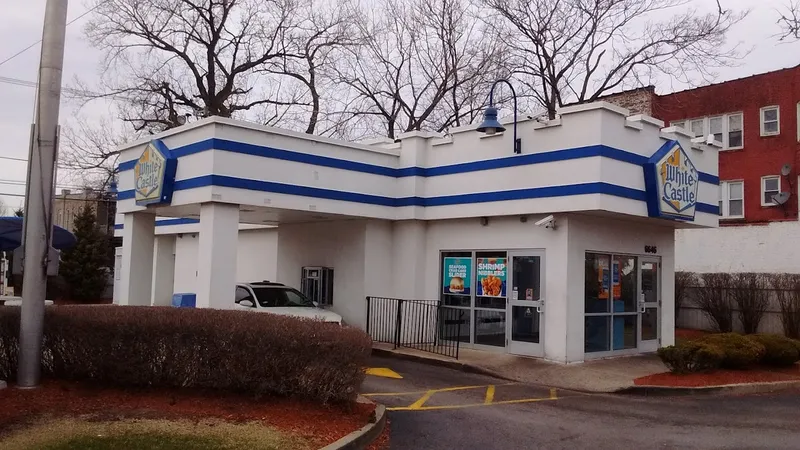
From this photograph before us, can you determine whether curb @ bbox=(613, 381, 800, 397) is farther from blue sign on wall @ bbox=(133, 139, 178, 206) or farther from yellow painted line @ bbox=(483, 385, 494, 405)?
blue sign on wall @ bbox=(133, 139, 178, 206)

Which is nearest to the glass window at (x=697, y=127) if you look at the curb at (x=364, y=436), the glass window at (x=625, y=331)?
the glass window at (x=625, y=331)

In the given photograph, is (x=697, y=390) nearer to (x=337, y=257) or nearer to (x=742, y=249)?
(x=337, y=257)

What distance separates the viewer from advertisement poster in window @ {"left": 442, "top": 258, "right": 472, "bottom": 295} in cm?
1708

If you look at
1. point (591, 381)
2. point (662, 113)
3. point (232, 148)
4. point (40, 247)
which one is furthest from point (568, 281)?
point (662, 113)

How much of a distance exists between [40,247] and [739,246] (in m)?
24.4

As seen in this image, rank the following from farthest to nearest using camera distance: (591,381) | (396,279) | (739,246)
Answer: (739,246), (396,279), (591,381)

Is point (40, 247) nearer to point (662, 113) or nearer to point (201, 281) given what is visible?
point (201, 281)

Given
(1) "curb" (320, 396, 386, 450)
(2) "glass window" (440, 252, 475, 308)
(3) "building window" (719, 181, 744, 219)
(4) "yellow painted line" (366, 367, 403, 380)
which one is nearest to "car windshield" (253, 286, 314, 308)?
(4) "yellow painted line" (366, 367, 403, 380)

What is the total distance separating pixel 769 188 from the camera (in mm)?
29656

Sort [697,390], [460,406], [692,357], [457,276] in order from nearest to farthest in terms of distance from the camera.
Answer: [460,406] < [697,390] < [692,357] < [457,276]

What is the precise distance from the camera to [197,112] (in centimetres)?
3456

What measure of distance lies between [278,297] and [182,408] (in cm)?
819

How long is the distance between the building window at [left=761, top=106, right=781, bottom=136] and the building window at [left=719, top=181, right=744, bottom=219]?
2352 millimetres

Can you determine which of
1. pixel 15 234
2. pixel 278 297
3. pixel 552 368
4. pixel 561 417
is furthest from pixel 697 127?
pixel 15 234
